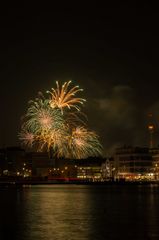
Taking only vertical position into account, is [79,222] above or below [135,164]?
below

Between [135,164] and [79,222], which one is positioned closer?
[79,222]

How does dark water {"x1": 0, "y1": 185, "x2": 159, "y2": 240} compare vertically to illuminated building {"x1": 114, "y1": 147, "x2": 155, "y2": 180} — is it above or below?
below

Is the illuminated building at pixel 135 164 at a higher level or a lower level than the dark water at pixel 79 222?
higher

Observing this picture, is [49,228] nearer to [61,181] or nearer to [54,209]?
[54,209]

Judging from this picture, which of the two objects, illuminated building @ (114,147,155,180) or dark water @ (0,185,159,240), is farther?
illuminated building @ (114,147,155,180)

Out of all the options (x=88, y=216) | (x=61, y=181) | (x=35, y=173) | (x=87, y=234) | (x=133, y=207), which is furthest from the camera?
(x=35, y=173)

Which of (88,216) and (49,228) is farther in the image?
(88,216)

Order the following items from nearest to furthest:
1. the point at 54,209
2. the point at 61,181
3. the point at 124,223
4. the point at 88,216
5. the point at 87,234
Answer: the point at 87,234
the point at 124,223
the point at 88,216
the point at 54,209
the point at 61,181

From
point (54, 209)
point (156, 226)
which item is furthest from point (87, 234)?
point (54, 209)

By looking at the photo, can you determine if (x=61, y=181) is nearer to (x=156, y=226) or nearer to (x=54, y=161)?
(x=54, y=161)

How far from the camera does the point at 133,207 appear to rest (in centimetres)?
5069

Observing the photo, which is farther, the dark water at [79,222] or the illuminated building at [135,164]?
the illuminated building at [135,164]

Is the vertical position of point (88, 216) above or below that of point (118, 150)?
below

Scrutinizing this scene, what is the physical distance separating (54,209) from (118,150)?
144021 mm
